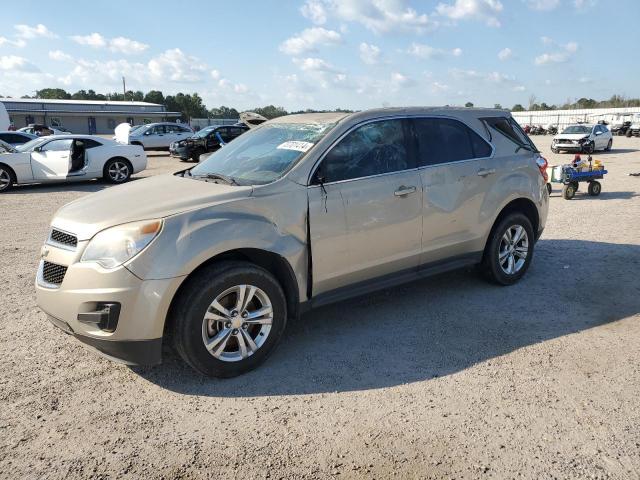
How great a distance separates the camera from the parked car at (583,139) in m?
23.9

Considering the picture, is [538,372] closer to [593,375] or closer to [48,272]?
[593,375]

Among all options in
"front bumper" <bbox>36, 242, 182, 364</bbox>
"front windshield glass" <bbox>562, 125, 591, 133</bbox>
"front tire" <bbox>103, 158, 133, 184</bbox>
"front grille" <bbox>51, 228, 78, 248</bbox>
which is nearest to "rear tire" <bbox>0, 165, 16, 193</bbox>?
"front tire" <bbox>103, 158, 133, 184</bbox>

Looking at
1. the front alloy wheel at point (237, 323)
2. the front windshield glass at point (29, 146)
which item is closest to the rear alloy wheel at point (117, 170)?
the front windshield glass at point (29, 146)

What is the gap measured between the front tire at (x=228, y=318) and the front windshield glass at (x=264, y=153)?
0.81 metres

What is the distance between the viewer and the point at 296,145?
4.11 metres

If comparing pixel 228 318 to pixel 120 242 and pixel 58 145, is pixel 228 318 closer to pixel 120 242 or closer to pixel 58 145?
pixel 120 242

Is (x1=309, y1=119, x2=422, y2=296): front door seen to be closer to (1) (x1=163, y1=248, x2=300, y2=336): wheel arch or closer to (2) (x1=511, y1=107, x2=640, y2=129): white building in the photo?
(1) (x1=163, y1=248, x2=300, y2=336): wheel arch

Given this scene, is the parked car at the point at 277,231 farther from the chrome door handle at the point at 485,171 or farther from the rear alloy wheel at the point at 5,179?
the rear alloy wheel at the point at 5,179

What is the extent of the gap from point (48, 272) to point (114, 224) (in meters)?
0.70

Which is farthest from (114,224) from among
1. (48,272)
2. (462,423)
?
(462,423)

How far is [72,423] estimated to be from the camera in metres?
3.07

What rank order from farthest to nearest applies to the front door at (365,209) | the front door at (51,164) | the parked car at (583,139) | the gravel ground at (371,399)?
the parked car at (583,139) → the front door at (51,164) → the front door at (365,209) → the gravel ground at (371,399)

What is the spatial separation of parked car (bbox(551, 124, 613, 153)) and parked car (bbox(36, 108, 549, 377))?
21555mm

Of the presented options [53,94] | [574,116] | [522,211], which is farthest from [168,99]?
[522,211]
